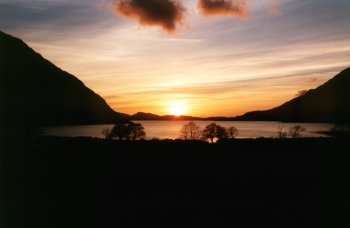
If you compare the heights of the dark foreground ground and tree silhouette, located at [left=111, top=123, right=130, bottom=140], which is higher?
tree silhouette, located at [left=111, top=123, right=130, bottom=140]

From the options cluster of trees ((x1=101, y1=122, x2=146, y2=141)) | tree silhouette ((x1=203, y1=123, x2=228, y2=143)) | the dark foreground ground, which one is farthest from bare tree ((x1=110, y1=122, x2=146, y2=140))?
the dark foreground ground

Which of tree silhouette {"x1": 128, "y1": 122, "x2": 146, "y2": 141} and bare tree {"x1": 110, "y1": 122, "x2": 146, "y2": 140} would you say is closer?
bare tree {"x1": 110, "y1": 122, "x2": 146, "y2": 140}

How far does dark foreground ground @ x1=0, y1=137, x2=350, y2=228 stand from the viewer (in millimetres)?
15797

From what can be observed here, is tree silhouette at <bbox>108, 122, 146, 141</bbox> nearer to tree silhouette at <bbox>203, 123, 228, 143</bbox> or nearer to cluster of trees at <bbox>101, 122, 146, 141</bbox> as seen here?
cluster of trees at <bbox>101, 122, 146, 141</bbox>

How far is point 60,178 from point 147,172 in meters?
7.93

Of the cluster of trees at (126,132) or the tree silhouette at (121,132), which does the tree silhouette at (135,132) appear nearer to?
the cluster of trees at (126,132)

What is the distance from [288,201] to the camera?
18.8 metres

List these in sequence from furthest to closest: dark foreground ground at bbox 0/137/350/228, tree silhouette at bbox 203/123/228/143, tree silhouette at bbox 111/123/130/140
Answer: tree silhouette at bbox 203/123/228/143 → tree silhouette at bbox 111/123/130/140 → dark foreground ground at bbox 0/137/350/228

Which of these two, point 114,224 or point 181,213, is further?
point 181,213

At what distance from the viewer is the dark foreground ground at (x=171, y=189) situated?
15.8 meters

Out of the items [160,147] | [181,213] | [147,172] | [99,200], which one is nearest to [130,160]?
[147,172]

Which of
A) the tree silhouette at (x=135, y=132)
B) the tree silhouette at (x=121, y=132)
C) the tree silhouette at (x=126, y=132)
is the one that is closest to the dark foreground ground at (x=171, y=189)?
the tree silhouette at (x=121, y=132)

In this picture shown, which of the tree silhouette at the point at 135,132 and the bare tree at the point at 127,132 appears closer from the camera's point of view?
the bare tree at the point at 127,132

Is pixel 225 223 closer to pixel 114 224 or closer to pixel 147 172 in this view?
pixel 114 224
